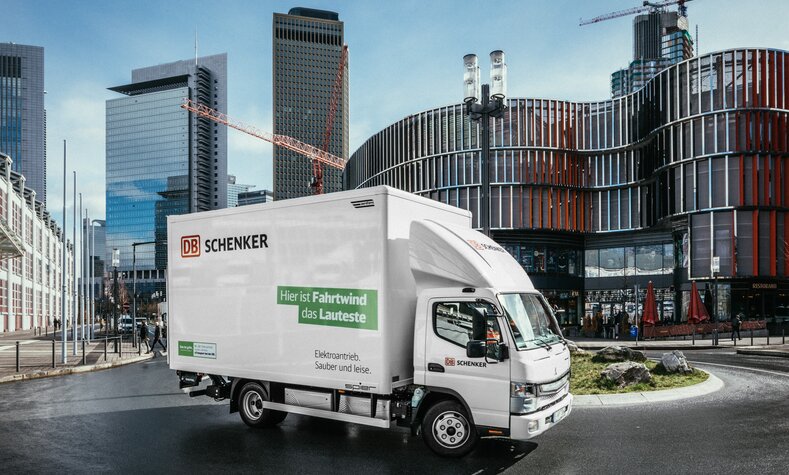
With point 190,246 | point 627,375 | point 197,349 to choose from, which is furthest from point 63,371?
point 627,375

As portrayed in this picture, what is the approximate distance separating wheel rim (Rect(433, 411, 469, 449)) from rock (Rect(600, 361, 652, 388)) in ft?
21.3

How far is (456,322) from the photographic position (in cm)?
798

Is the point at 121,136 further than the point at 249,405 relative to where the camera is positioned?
Yes

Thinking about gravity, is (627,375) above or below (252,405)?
below

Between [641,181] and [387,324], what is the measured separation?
5068cm

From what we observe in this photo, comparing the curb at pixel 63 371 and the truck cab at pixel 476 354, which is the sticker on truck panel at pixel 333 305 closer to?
the truck cab at pixel 476 354

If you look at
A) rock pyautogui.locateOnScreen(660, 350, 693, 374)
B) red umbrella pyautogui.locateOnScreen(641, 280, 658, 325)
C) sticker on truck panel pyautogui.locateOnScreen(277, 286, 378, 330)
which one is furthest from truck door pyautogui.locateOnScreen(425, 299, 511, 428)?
red umbrella pyautogui.locateOnScreen(641, 280, 658, 325)

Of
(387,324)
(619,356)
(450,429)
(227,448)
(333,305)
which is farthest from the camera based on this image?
(619,356)

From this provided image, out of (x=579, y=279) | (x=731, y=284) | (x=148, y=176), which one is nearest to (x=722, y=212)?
(x=731, y=284)

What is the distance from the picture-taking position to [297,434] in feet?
31.5

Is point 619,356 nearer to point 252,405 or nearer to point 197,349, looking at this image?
point 252,405

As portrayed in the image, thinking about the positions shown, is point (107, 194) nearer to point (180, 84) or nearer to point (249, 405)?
point (180, 84)

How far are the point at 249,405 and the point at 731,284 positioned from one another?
4297 cm

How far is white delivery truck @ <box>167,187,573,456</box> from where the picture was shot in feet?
25.2
